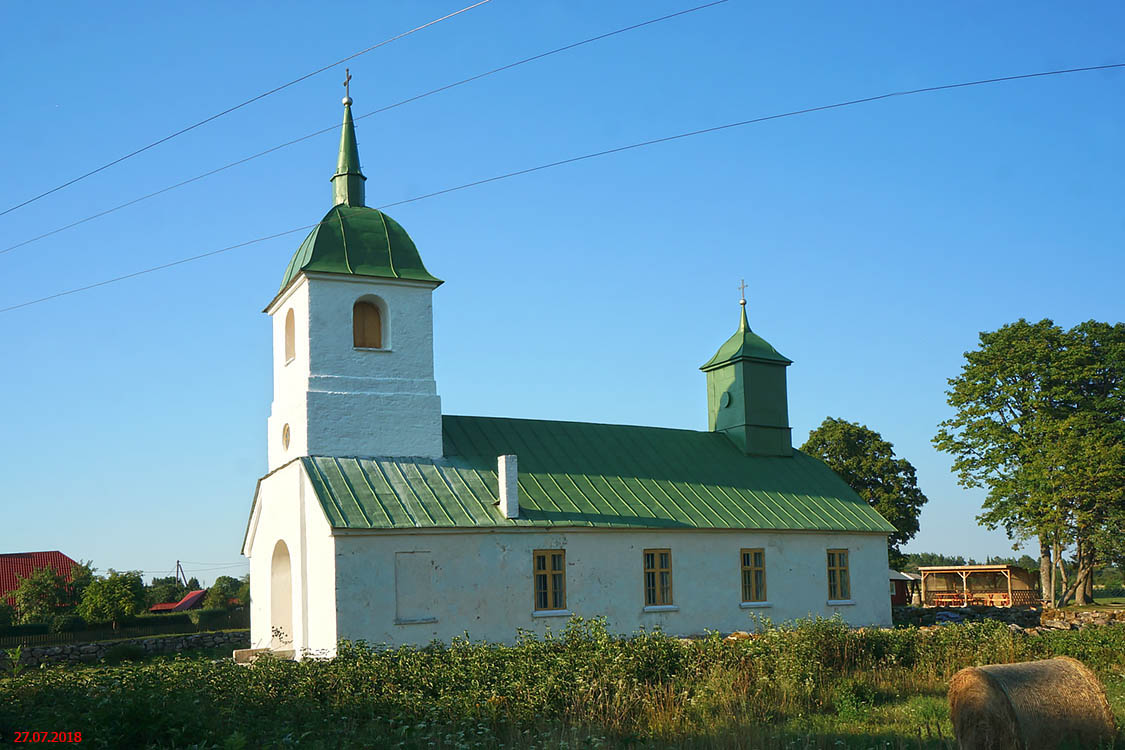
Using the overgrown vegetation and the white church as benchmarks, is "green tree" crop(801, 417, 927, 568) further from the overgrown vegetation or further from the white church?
the overgrown vegetation

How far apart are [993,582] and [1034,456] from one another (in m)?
13.3

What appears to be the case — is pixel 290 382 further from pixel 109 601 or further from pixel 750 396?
pixel 109 601

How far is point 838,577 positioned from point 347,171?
16694 millimetres

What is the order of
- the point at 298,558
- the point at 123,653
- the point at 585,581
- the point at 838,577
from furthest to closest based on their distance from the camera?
1. the point at 123,653
2. the point at 838,577
3. the point at 585,581
4. the point at 298,558

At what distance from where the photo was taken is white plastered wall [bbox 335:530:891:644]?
21.3m

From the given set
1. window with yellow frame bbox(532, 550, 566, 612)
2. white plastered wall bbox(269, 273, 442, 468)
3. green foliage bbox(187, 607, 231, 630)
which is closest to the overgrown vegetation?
window with yellow frame bbox(532, 550, 566, 612)

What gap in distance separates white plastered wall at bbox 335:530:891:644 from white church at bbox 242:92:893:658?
1.6 inches

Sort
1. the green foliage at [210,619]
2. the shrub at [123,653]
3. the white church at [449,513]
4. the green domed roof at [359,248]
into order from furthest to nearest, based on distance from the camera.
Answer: the green foliage at [210,619], the shrub at [123,653], the green domed roof at [359,248], the white church at [449,513]

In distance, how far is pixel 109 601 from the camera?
122 ft

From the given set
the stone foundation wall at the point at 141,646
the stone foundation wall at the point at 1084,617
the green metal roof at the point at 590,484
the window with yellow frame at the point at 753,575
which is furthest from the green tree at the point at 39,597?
the stone foundation wall at the point at 1084,617

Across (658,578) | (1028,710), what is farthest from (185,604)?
(1028,710)

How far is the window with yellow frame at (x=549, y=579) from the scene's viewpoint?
2314cm

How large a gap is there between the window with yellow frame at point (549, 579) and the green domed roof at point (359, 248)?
711 cm

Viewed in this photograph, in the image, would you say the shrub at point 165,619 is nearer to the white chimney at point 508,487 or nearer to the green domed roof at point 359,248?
the green domed roof at point 359,248
